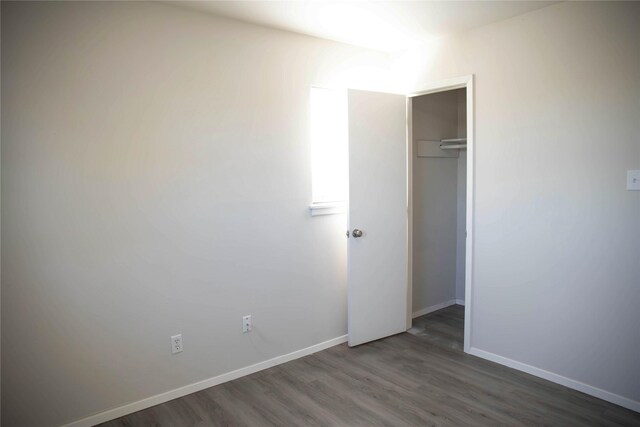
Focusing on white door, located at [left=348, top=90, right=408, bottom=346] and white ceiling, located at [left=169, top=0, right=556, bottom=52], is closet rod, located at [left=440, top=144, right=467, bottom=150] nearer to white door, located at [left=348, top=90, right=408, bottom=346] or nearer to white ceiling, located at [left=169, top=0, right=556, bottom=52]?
white door, located at [left=348, top=90, right=408, bottom=346]

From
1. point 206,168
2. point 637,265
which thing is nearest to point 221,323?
point 206,168

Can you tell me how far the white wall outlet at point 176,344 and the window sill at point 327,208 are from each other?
127 centimetres

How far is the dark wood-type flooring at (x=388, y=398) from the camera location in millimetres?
2385

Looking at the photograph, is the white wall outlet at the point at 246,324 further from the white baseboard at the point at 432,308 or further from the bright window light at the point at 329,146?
the white baseboard at the point at 432,308

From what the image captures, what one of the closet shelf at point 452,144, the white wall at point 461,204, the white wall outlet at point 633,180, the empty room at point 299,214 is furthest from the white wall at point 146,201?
the white wall outlet at point 633,180

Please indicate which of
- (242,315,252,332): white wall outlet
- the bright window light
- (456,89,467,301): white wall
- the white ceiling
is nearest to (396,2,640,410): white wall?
the white ceiling

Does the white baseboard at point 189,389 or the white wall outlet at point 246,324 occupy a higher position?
the white wall outlet at point 246,324

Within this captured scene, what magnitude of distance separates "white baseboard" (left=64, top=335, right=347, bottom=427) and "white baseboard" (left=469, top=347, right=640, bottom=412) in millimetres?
1150

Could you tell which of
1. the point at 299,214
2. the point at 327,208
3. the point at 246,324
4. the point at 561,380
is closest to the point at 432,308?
the point at 561,380

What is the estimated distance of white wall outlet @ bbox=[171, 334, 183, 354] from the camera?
8.69 ft

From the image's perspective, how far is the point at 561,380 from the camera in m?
2.73

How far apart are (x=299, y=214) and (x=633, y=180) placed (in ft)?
6.78

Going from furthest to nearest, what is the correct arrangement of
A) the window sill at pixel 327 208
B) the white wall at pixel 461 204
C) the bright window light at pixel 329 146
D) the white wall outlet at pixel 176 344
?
the white wall at pixel 461 204 < the bright window light at pixel 329 146 < the window sill at pixel 327 208 < the white wall outlet at pixel 176 344

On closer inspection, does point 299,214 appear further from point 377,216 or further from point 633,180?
point 633,180
